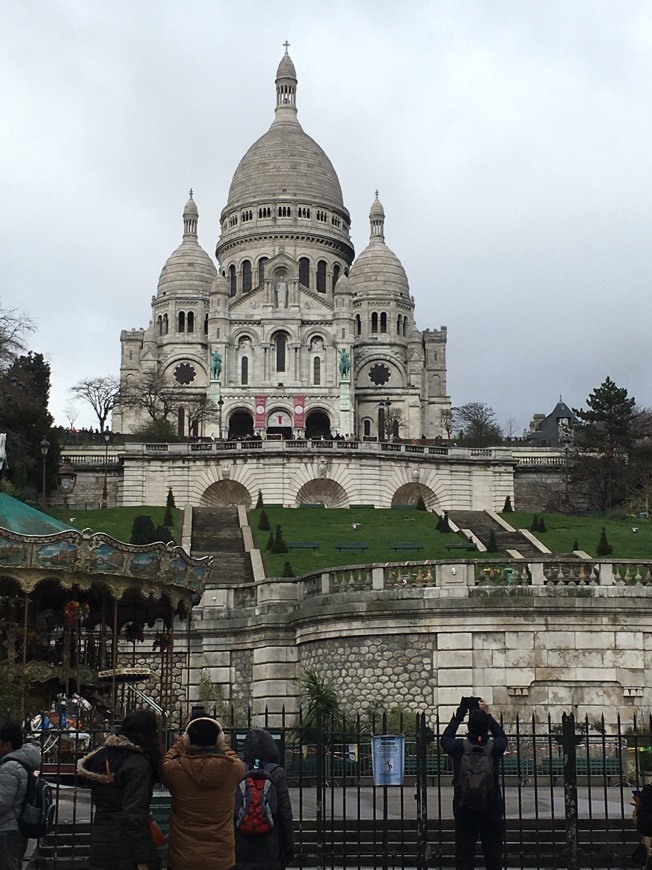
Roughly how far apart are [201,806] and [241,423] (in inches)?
3702

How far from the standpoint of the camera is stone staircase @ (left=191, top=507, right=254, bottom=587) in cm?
4131

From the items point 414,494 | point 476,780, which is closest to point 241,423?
point 414,494

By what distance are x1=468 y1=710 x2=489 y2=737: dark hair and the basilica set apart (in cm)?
8146

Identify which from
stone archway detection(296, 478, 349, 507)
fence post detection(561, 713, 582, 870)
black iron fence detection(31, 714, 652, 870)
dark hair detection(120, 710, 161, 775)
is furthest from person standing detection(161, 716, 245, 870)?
stone archway detection(296, 478, 349, 507)

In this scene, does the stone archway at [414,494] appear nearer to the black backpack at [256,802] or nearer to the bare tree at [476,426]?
the bare tree at [476,426]

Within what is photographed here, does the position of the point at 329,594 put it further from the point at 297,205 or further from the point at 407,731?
the point at 297,205

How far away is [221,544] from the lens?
48688mm

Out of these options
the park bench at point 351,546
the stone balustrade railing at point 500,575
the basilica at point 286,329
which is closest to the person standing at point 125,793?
the stone balustrade railing at point 500,575

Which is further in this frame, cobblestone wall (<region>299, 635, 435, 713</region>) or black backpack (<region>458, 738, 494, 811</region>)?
cobblestone wall (<region>299, 635, 435, 713</region>)

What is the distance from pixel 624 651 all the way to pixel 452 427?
83900mm

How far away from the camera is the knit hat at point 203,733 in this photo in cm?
1119

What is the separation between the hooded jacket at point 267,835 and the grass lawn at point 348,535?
28.6 metres

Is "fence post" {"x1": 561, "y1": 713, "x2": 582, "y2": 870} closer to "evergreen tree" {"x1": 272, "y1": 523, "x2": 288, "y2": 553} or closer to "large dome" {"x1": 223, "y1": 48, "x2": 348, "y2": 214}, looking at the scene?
Result: "evergreen tree" {"x1": 272, "y1": 523, "x2": 288, "y2": 553}

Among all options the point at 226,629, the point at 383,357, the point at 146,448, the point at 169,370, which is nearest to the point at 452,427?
the point at 383,357
